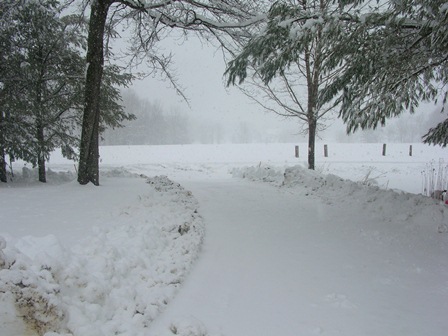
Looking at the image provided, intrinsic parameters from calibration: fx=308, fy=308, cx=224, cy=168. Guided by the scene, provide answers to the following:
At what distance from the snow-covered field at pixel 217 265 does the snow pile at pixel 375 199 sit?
4cm

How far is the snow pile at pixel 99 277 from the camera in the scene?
258 centimetres

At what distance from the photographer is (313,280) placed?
393 cm

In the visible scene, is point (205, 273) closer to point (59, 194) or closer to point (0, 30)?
point (59, 194)

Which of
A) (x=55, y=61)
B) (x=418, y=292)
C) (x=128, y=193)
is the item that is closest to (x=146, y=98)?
(x=55, y=61)

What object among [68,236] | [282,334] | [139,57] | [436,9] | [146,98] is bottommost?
[282,334]

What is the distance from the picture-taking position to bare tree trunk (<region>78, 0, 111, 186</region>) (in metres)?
7.93

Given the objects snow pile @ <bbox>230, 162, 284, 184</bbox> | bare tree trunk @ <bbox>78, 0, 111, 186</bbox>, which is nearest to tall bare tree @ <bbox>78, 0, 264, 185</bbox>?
bare tree trunk @ <bbox>78, 0, 111, 186</bbox>

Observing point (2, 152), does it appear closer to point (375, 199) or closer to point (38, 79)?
point (38, 79)

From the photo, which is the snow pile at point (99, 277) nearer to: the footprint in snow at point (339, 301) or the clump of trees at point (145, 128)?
the footprint in snow at point (339, 301)

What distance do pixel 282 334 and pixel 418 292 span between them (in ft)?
6.38

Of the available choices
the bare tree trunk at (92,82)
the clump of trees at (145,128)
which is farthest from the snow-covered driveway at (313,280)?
the clump of trees at (145,128)

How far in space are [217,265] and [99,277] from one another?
1.68 meters

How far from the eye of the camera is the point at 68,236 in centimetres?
416

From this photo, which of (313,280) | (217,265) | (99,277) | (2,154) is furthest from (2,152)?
(313,280)
